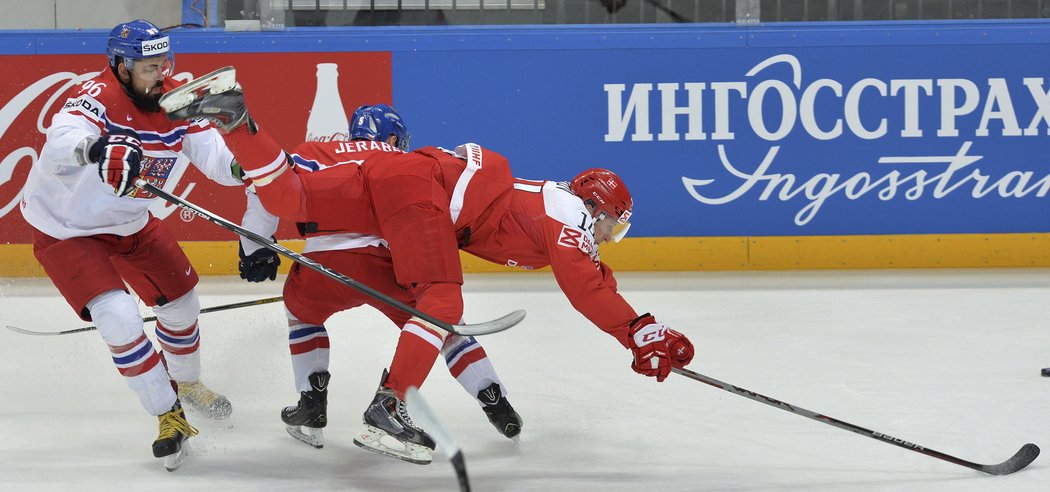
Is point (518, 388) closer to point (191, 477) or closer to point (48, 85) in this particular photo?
point (191, 477)

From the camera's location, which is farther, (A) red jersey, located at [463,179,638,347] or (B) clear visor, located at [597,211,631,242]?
(B) clear visor, located at [597,211,631,242]

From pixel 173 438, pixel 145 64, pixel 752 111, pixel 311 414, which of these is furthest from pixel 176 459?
pixel 752 111

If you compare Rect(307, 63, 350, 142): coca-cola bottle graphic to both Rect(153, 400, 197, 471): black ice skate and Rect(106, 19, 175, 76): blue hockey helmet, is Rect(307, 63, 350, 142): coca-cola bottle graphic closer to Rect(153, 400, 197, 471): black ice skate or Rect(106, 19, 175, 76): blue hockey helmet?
Rect(106, 19, 175, 76): blue hockey helmet

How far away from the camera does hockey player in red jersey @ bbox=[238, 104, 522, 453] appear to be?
127 inches

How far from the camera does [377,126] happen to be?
359 centimetres

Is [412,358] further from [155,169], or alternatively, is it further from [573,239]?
[155,169]

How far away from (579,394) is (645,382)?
0.83 ft

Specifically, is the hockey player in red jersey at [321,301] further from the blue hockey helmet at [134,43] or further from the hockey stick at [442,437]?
the hockey stick at [442,437]

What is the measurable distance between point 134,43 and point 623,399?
179 cm

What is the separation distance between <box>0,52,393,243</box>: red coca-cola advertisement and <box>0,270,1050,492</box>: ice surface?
0.62 metres

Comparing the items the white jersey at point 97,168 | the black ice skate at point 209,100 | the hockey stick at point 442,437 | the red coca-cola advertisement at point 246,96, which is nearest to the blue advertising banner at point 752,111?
the red coca-cola advertisement at point 246,96

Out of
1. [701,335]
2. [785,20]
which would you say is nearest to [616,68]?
[785,20]

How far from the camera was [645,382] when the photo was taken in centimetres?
398

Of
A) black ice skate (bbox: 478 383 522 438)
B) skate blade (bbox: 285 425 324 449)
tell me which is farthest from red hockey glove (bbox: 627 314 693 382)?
skate blade (bbox: 285 425 324 449)
